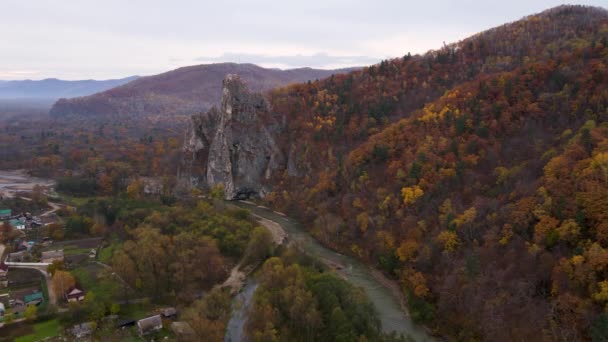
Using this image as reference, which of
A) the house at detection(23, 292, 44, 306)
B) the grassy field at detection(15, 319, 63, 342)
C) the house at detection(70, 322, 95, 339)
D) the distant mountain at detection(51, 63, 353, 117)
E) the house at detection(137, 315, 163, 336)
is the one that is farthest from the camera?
the distant mountain at detection(51, 63, 353, 117)

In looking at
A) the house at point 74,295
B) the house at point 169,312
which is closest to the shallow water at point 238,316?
the house at point 169,312

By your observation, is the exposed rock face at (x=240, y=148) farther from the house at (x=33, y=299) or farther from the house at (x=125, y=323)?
the house at (x=125, y=323)

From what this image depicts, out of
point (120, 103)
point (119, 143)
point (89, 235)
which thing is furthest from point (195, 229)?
point (120, 103)

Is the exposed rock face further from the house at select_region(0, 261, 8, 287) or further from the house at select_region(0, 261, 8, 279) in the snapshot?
the house at select_region(0, 261, 8, 287)

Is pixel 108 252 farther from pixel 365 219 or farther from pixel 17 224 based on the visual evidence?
pixel 365 219

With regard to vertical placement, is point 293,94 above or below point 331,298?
above

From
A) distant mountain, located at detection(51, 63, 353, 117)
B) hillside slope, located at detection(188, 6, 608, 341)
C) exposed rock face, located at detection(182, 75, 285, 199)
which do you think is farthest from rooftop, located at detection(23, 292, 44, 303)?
distant mountain, located at detection(51, 63, 353, 117)

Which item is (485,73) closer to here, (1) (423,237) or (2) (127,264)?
(1) (423,237)

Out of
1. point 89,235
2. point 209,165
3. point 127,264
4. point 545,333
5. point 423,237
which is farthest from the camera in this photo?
point 209,165
